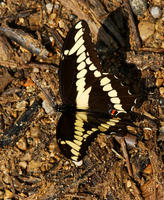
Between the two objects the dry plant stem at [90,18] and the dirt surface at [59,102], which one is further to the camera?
the dry plant stem at [90,18]

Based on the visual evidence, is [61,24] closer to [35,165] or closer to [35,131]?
[35,131]

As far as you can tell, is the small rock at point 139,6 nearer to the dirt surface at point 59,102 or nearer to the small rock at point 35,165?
the dirt surface at point 59,102

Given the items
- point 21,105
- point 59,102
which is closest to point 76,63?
point 59,102

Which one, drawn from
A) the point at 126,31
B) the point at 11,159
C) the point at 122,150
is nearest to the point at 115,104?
the point at 122,150

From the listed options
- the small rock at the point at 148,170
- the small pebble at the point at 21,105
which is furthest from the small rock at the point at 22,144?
the small rock at the point at 148,170

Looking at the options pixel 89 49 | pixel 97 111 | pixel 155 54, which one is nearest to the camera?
pixel 89 49

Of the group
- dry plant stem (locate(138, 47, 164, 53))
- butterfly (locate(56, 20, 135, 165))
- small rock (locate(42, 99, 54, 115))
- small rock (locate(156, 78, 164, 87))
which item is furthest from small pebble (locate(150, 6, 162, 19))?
small rock (locate(42, 99, 54, 115))

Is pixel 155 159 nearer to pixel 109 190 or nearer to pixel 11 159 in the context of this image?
pixel 109 190

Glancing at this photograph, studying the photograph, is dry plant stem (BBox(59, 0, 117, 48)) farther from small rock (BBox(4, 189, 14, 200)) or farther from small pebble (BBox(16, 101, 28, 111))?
small rock (BBox(4, 189, 14, 200))
